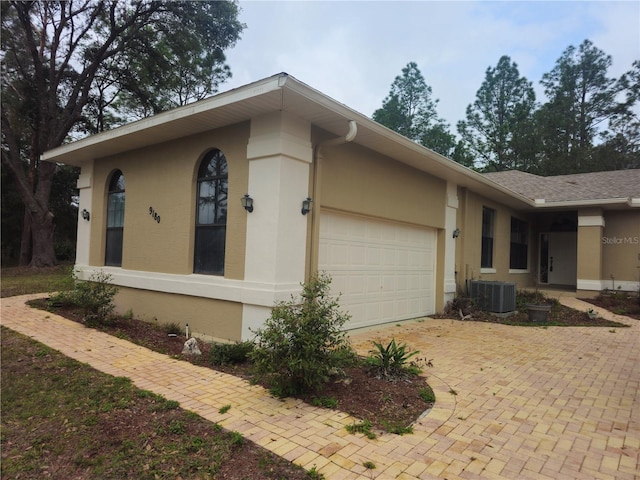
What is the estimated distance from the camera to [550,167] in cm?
2559

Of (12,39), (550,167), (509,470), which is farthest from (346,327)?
(550,167)

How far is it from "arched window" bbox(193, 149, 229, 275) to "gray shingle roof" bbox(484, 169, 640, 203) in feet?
A: 37.2

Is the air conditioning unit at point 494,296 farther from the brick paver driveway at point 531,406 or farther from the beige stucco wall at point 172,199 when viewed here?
the beige stucco wall at point 172,199

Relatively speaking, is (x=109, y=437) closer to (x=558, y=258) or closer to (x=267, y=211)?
(x=267, y=211)

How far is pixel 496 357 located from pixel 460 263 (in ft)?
15.1

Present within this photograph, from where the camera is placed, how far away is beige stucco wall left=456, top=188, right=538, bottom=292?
1016cm

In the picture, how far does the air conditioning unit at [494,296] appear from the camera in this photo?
9.37 meters

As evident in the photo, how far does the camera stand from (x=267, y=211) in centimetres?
536

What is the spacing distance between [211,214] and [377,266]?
3.25m

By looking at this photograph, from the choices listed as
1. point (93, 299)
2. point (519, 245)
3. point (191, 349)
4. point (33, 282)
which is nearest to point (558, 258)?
point (519, 245)

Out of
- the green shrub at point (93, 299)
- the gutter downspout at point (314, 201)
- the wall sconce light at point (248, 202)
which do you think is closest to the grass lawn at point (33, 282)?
the green shrub at point (93, 299)

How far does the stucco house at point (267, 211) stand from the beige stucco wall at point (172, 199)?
0.08 feet

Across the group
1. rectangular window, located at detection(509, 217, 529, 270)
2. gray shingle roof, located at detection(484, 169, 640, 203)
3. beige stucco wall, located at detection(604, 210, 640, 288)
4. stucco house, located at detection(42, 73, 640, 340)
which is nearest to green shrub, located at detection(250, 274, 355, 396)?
stucco house, located at detection(42, 73, 640, 340)

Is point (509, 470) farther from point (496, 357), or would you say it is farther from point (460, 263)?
point (460, 263)
